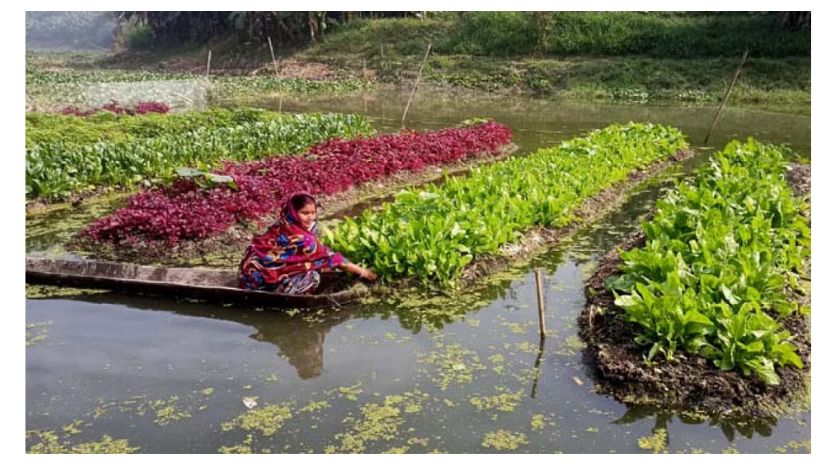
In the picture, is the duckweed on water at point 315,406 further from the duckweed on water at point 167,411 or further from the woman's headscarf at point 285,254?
the woman's headscarf at point 285,254

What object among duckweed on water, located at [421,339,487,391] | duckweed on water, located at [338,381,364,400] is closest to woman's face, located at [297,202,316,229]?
duckweed on water, located at [421,339,487,391]

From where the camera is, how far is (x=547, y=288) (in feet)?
24.0

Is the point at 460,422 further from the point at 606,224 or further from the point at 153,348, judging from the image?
the point at 606,224

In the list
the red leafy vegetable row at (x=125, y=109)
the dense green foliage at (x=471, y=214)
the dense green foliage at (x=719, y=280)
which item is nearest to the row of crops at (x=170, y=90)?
the red leafy vegetable row at (x=125, y=109)

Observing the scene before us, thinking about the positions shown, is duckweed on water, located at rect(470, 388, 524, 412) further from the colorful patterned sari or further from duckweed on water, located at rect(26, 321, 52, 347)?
duckweed on water, located at rect(26, 321, 52, 347)

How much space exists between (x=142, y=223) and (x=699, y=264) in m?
5.93

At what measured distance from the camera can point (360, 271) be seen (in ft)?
21.6

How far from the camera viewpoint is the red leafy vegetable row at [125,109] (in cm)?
1819

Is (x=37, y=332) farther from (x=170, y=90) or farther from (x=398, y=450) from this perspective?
(x=170, y=90)

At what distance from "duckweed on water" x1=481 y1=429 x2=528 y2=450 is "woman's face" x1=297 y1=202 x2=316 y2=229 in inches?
106

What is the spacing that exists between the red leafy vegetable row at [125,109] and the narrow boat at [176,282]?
39.0ft

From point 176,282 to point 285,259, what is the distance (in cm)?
117

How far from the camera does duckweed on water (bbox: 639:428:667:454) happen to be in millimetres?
4359

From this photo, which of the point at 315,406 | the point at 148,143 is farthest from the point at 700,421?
the point at 148,143
